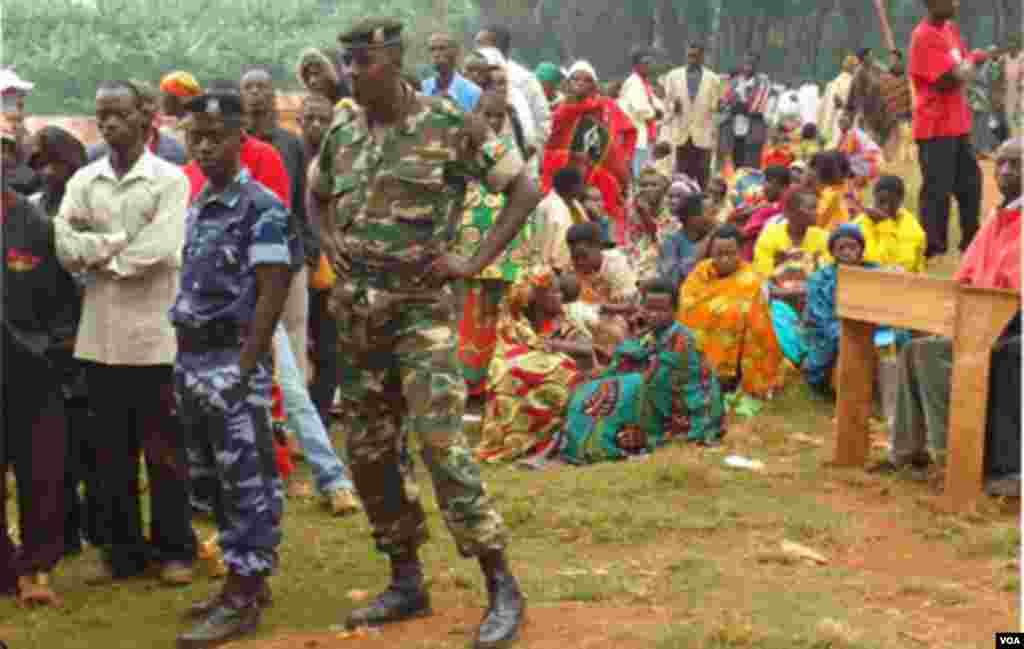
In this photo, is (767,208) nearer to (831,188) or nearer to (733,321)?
(831,188)

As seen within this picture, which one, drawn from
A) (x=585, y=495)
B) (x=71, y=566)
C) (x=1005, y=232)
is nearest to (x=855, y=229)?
(x=1005, y=232)

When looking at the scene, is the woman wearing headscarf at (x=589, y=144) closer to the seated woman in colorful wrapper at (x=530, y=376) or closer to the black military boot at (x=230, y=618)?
the seated woman in colorful wrapper at (x=530, y=376)

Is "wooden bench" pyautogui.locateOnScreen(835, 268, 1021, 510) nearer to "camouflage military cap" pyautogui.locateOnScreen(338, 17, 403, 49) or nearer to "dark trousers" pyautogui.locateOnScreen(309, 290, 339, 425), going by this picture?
"dark trousers" pyautogui.locateOnScreen(309, 290, 339, 425)

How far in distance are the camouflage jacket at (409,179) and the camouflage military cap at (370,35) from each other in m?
0.18

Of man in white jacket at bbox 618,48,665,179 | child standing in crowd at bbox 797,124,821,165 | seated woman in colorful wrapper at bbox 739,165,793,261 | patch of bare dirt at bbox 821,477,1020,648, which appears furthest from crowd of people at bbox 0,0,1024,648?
child standing in crowd at bbox 797,124,821,165

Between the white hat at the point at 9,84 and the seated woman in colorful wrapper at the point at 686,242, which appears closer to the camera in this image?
the white hat at the point at 9,84

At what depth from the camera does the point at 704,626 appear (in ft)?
19.5

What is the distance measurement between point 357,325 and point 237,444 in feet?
2.13

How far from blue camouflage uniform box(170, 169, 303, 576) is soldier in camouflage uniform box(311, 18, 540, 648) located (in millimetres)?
361

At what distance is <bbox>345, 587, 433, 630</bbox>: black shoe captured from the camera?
6207mm

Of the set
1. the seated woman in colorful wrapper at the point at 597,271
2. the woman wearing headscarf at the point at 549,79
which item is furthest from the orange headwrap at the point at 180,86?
the woman wearing headscarf at the point at 549,79

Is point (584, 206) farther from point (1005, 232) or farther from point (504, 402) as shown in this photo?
point (1005, 232)

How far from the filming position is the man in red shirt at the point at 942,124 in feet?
42.7

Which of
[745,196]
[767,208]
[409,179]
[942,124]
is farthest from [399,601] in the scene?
[745,196]
